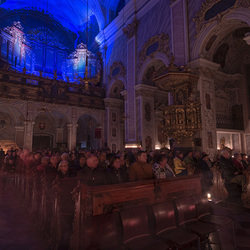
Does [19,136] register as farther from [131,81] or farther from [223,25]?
[223,25]

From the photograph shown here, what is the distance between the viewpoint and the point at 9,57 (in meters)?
14.4

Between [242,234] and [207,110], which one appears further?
[207,110]

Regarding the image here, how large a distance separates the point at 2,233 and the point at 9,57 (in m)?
14.4

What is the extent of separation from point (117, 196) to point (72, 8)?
76.4 ft

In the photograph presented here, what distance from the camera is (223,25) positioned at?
8445 mm

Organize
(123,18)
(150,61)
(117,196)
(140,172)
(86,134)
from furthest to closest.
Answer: (86,134), (123,18), (150,61), (140,172), (117,196)

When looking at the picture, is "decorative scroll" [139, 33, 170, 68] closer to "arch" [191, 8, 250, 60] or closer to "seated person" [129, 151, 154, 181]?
"arch" [191, 8, 250, 60]

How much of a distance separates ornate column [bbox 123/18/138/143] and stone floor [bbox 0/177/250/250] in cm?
850

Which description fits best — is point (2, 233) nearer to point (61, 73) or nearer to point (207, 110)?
point (207, 110)

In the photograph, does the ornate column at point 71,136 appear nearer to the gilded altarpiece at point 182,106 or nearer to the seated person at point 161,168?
the gilded altarpiece at point 182,106

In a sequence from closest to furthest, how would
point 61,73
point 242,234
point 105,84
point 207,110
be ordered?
point 242,234 < point 207,110 < point 105,84 < point 61,73

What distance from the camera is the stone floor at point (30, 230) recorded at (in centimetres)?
310

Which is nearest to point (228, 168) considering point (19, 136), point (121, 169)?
point (121, 169)

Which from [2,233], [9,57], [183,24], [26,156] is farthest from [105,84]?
[2,233]
